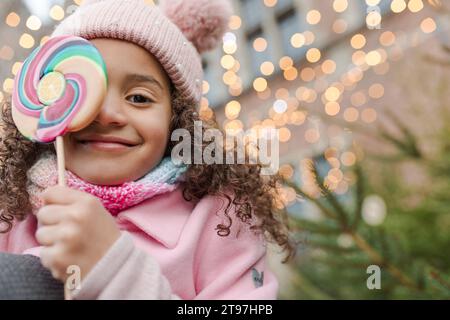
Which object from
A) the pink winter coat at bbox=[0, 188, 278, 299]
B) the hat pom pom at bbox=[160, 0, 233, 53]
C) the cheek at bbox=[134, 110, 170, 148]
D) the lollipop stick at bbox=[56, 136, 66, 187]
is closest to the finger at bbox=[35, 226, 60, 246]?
the lollipop stick at bbox=[56, 136, 66, 187]

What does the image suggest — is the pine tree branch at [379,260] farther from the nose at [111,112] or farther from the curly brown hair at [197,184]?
the nose at [111,112]

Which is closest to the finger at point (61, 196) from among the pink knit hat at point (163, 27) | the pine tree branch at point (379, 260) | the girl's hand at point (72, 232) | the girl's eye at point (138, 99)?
the girl's hand at point (72, 232)

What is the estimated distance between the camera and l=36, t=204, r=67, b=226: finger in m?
0.86

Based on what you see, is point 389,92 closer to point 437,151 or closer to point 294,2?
point 294,2

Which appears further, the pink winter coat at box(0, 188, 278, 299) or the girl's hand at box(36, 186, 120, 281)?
the pink winter coat at box(0, 188, 278, 299)

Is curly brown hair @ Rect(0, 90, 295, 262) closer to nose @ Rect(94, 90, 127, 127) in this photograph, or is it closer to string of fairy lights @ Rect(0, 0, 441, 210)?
nose @ Rect(94, 90, 127, 127)

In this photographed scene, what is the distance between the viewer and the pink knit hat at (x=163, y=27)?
122 centimetres

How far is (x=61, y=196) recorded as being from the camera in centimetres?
88

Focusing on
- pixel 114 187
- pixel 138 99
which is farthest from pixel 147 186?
pixel 138 99

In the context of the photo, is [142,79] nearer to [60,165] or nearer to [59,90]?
[59,90]

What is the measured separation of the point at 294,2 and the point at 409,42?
1.99 m

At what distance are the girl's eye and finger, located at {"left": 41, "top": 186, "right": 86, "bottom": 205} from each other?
1.02 feet

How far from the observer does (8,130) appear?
1.32m

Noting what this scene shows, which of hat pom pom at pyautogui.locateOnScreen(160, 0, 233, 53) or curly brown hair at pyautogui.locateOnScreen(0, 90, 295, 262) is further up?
hat pom pom at pyautogui.locateOnScreen(160, 0, 233, 53)
